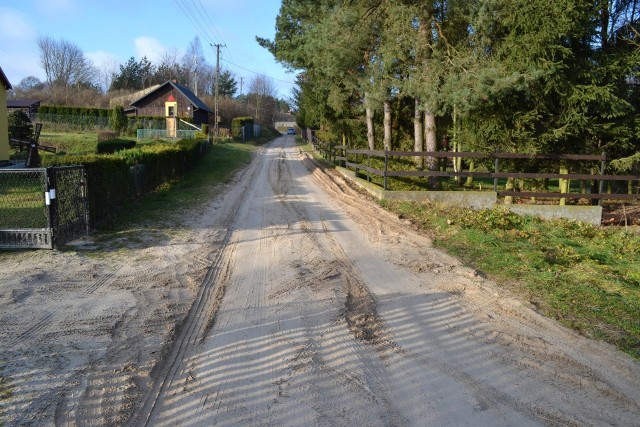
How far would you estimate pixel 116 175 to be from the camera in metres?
12.0

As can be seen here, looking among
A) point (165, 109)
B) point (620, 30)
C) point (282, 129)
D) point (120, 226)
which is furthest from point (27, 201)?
point (282, 129)

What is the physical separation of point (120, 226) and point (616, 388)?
9.39 m

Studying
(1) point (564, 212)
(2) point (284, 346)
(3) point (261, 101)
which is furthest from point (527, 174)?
(3) point (261, 101)

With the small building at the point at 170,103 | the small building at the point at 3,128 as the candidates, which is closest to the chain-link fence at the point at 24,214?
the small building at the point at 3,128

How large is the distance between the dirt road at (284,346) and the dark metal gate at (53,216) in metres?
0.44

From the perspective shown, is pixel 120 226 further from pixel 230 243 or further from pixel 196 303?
pixel 196 303

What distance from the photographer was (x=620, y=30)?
15.7 m

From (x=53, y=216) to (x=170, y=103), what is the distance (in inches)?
2065

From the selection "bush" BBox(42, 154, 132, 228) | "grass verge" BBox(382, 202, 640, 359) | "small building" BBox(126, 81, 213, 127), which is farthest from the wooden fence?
"small building" BBox(126, 81, 213, 127)

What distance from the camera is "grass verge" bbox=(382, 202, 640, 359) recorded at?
606 cm

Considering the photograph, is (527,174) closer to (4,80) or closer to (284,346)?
(284,346)

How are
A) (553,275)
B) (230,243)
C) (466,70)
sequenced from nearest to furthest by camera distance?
(553,275) < (230,243) < (466,70)

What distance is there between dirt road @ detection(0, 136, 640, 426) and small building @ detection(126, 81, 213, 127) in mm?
51875

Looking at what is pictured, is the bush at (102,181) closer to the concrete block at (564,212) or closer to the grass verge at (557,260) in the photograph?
Answer: the grass verge at (557,260)
